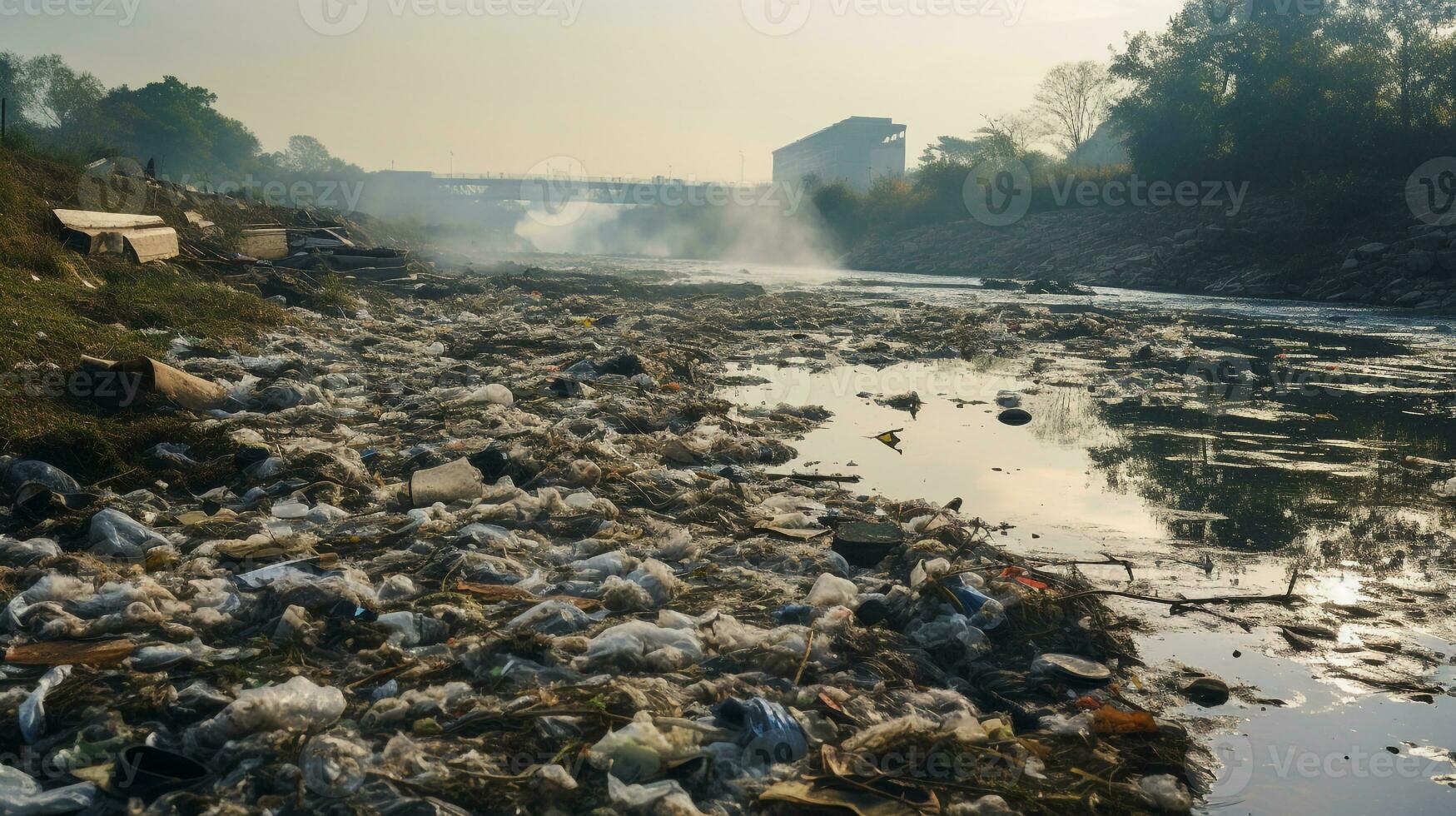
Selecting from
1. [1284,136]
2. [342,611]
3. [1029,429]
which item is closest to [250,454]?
[342,611]

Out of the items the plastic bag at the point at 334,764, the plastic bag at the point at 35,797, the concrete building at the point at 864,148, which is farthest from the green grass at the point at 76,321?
the concrete building at the point at 864,148

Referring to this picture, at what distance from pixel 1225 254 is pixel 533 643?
94.4 ft

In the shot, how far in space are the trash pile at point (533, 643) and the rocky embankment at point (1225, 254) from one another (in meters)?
20.3

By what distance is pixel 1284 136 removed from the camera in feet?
99.7

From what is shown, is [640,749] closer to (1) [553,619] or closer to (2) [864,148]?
(1) [553,619]

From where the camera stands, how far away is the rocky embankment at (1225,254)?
20703 millimetres

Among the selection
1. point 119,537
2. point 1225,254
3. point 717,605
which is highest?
point 1225,254

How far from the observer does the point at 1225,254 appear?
1053 inches

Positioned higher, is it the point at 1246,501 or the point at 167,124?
the point at 167,124

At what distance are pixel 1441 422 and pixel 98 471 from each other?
8.92m

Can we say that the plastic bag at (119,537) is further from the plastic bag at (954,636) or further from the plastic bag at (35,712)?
the plastic bag at (954,636)

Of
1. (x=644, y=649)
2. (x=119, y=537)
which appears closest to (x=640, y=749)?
(x=644, y=649)

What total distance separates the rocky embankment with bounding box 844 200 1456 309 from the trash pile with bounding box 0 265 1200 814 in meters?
20.3

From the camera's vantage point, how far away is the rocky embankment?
20703mm
